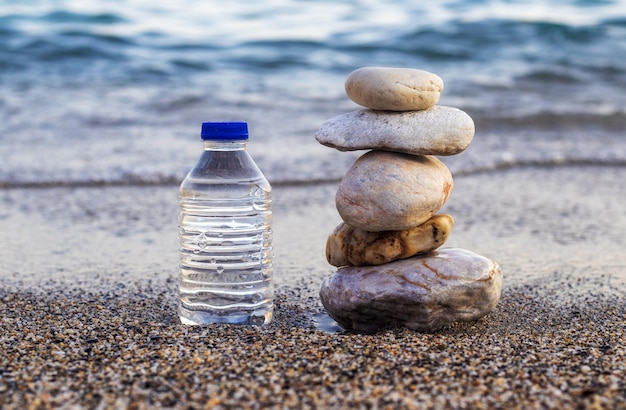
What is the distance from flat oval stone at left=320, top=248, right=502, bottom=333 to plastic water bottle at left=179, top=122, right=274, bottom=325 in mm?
395

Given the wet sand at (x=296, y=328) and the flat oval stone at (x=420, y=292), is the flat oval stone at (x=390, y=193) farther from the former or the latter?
the wet sand at (x=296, y=328)

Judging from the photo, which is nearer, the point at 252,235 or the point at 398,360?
the point at 398,360

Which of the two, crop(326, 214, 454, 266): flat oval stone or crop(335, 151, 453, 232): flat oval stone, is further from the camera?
crop(326, 214, 454, 266): flat oval stone

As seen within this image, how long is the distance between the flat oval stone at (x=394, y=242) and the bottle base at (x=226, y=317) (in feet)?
1.33

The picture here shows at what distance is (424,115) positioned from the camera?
8.26 ft

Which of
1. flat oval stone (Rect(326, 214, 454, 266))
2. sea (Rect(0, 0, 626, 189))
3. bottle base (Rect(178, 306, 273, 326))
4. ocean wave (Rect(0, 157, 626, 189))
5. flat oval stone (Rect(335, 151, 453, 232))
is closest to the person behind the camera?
flat oval stone (Rect(335, 151, 453, 232))

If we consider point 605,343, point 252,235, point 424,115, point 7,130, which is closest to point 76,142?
point 7,130

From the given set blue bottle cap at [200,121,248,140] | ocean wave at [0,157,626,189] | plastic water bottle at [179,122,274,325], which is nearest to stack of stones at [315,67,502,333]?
blue bottle cap at [200,121,248,140]

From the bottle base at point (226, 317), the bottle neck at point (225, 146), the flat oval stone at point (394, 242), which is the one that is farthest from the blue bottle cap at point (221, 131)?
the bottle base at point (226, 317)

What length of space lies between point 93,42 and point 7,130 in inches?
214

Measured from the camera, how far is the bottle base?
273 centimetres

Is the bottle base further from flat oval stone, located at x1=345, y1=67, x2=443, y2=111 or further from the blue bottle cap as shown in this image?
flat oval stone, located at x1=345, y1=67, x2=443, y2=111

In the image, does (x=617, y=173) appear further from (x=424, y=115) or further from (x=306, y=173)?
(x=424, y=115)

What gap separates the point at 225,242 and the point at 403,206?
2.77ft
